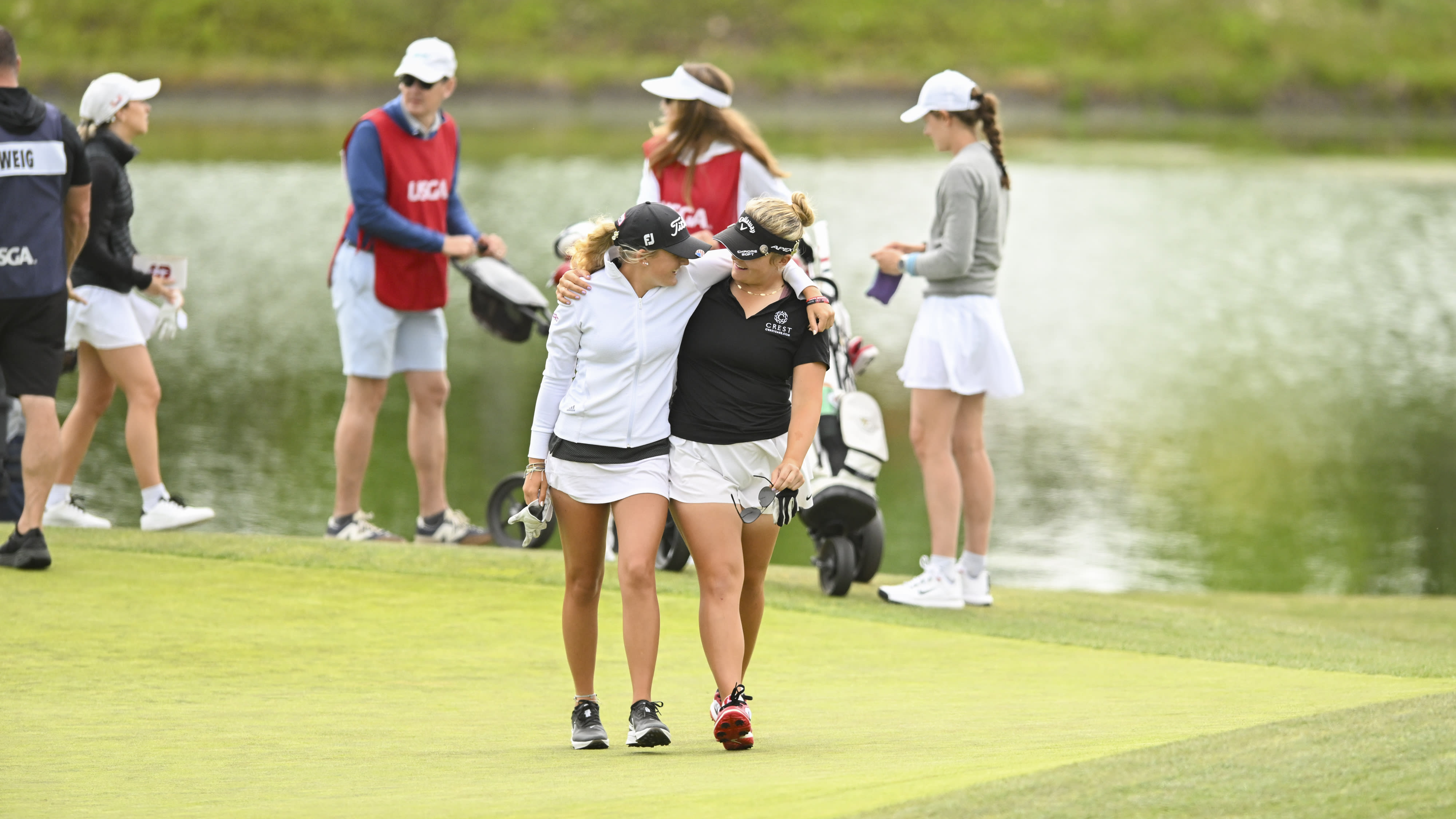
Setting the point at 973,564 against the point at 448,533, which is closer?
the point at 973,564

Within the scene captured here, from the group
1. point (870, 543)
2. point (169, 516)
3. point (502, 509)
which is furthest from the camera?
point (502, 509)

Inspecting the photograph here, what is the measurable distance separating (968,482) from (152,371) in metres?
3.78

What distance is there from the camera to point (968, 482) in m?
7.91

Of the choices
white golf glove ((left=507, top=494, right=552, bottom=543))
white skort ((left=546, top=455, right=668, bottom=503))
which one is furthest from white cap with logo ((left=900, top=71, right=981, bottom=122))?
white golf glove ((left=507, top=494, right=552, bottom=543))

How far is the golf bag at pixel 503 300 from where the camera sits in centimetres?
874

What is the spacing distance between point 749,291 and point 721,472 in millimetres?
538

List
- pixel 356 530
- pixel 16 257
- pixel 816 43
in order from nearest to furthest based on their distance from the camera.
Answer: pixel 16 257 < pixel 356 530 < pixel 816 43

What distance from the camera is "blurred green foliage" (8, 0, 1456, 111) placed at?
304ft

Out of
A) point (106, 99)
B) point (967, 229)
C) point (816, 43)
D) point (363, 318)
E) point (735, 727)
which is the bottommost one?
point (735, 727)

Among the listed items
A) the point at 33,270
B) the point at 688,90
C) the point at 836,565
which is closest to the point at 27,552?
the point at 33,270

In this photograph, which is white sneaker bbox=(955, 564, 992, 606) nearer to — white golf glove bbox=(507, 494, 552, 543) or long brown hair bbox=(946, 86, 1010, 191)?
long brown hair bbox=(946, 86, 1010, 191)

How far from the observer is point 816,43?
342 ft

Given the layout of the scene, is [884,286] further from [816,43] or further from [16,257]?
[816,43]

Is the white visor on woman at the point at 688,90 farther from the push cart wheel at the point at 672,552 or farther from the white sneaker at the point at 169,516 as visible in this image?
the white sneaker at the point at 169,516
